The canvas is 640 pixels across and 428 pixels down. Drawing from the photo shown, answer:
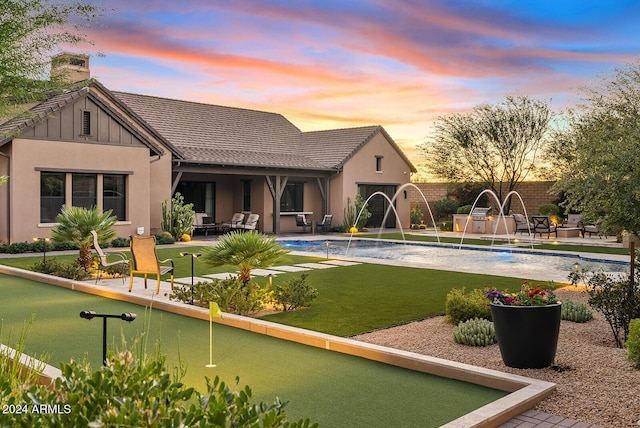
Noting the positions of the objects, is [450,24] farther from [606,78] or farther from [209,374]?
[209,374]

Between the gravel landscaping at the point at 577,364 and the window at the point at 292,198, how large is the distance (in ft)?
67.9

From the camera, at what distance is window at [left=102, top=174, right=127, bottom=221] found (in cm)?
Answer: 2103

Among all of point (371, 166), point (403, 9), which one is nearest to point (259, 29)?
point (403, 9)

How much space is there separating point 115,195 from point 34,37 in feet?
35.4

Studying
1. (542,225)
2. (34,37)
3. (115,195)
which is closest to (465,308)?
(34,37)

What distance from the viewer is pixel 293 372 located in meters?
5.83

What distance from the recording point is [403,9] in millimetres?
17906

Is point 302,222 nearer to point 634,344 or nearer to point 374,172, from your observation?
point 374,172

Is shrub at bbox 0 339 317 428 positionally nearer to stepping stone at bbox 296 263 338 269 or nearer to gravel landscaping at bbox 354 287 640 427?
gravel landscaping at bbox 354 287 640 427

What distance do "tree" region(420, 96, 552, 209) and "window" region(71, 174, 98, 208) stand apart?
22111mm

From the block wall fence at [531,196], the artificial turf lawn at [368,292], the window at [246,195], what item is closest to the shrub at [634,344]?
the artificial turf lawn at [368,292]

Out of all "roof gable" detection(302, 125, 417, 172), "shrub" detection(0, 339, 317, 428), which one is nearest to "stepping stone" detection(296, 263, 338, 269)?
"shrub" detection(0, 339, 317, 428)

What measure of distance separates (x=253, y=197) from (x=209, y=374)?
2285cm

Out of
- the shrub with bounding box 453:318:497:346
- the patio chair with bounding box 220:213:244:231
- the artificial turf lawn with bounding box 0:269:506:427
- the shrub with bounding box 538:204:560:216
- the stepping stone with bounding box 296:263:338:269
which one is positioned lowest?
the artificial turf lawn with bounding box 0:269:506:427
